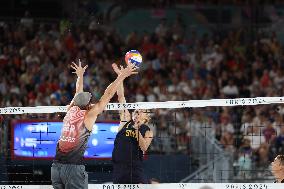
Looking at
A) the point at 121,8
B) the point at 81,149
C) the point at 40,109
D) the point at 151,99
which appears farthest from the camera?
the point at 121,8

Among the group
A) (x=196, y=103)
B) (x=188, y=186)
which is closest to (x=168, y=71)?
(x=196, y=103)

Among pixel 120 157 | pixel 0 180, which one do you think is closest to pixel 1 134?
pixel 0 180

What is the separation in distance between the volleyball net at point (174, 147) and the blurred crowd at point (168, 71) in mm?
49

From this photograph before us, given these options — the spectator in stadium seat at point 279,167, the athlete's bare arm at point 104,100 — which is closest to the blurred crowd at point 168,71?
the spectator in stadium seat at point 279,167

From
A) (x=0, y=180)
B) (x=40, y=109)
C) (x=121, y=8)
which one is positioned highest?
(x=121, y=8)

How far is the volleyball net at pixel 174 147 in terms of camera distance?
44.9 ft

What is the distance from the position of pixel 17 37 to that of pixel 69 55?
1.74 m

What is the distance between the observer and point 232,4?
24656mm

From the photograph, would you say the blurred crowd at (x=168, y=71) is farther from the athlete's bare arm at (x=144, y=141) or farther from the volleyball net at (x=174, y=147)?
the athlete's bare arm at (x=144, y=141)

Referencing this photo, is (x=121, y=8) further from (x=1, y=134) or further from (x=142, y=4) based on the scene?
(x=1, y=134)

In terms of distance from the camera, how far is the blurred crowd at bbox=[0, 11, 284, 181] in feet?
55.6

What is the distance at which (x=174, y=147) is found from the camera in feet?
52.6

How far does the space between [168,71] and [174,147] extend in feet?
17.1

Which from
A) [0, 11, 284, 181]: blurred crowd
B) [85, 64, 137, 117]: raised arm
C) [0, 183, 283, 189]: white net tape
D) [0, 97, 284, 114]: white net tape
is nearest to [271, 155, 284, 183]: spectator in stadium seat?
[0, 183, 283, 189]: white net tape
